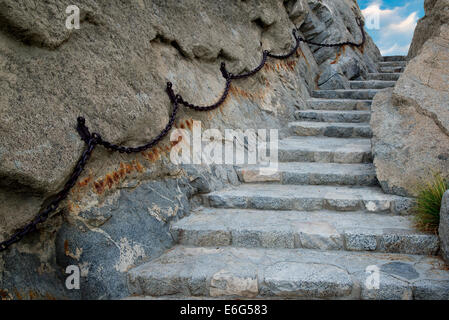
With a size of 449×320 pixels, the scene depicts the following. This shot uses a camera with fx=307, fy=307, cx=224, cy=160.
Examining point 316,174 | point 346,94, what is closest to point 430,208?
point 316,174

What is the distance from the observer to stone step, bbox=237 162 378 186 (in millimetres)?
3695

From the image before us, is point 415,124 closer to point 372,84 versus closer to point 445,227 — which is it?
point 445,227

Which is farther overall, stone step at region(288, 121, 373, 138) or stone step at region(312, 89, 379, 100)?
stone step at region(312, 89, 379, 100)

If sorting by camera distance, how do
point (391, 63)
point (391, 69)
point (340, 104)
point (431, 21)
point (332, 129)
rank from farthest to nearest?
point (391, 63) → point (391, 69) → point (340, 104) → point (332, 129) → point (431, 21)

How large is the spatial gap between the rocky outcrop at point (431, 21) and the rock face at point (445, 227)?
8.86ft

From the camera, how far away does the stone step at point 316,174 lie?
370 cm

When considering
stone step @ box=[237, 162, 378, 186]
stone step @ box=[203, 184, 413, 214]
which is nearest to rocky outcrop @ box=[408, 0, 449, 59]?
stone step @ box=[237, 162, 378, 186]

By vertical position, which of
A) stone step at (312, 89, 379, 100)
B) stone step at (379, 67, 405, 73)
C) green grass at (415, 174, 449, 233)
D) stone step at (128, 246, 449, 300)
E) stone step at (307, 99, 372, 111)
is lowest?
stone step at (128, 246, 449, 300)

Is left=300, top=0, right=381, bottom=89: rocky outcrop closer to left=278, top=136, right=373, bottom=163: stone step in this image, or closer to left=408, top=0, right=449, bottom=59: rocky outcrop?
left=408, top=0, right=449, bottom=59: rocky outcrop

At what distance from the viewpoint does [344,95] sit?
21.4 ft

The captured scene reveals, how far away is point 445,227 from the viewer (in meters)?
2.38

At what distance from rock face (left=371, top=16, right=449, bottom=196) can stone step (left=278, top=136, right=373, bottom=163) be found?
566 millimetres

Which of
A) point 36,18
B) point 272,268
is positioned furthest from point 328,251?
point 36,18

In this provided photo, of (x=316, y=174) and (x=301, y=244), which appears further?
(x=316, y=174)
